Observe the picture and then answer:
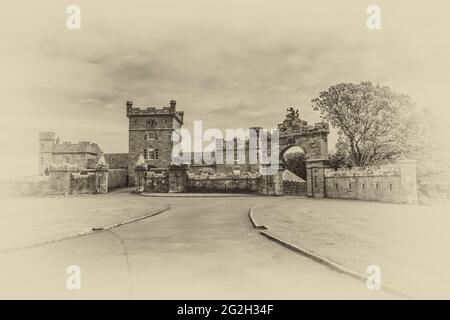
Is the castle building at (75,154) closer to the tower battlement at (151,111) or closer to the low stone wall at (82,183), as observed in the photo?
the tower battlement at (151,111)

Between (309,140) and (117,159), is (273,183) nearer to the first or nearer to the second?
(309,140)

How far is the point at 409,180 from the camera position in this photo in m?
19.1

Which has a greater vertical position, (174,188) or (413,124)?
(413,124)

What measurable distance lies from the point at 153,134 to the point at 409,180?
4068 centimetres

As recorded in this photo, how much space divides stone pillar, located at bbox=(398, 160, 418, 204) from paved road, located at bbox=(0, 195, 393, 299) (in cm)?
1369

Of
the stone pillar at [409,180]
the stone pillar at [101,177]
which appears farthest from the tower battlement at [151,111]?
the stone pillar at [409,180]

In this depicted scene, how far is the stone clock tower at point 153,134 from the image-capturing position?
5244cm

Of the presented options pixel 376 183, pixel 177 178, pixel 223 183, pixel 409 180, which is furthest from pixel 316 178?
pixel 177 178

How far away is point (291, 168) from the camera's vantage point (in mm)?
46094

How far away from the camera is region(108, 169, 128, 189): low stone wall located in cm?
4009

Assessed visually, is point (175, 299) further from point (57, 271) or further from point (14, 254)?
Answer: point (14, 254)

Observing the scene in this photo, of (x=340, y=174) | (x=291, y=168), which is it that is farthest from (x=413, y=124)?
(x=291, y=168)
